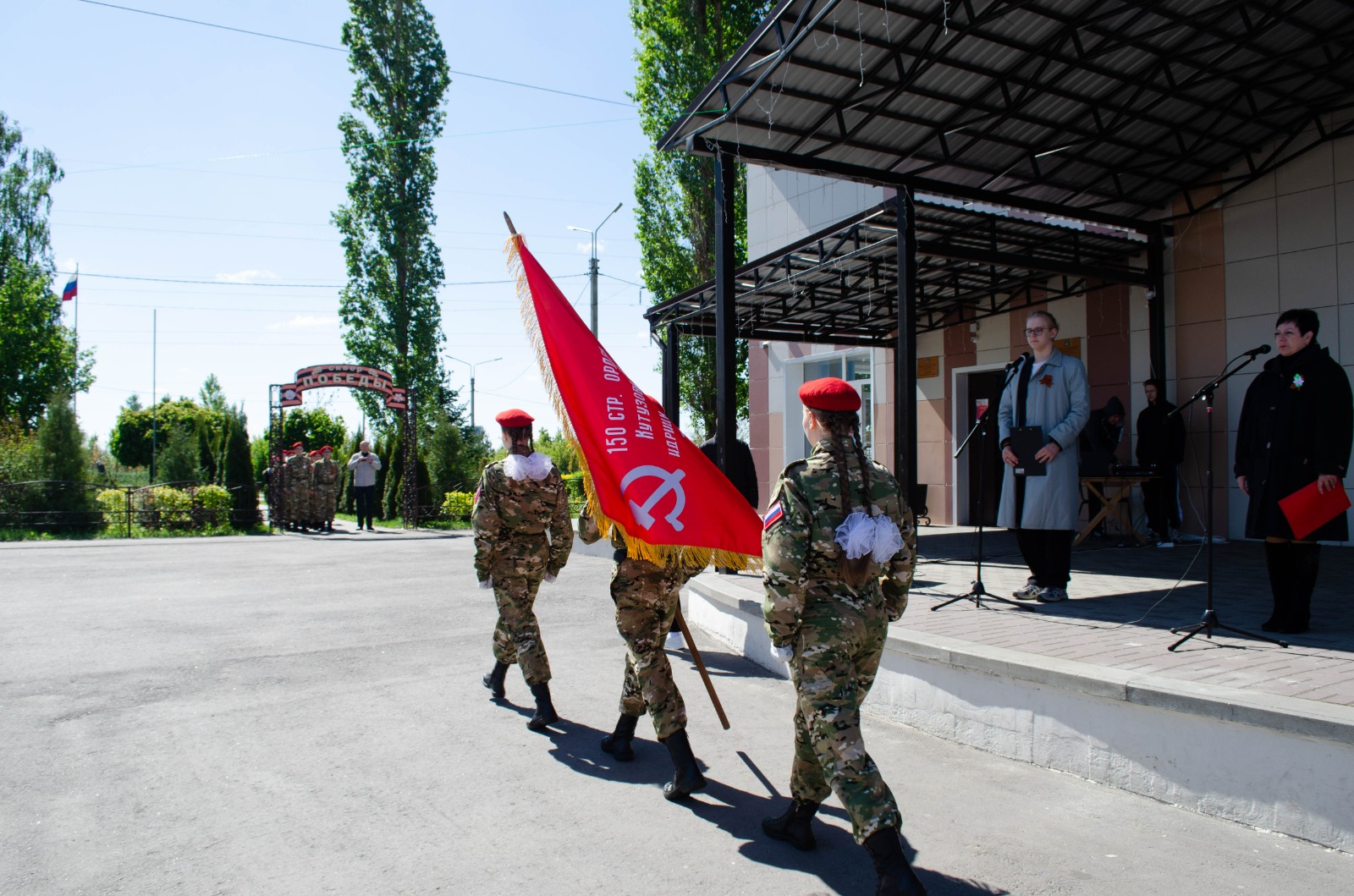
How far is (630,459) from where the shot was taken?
13.6 feet

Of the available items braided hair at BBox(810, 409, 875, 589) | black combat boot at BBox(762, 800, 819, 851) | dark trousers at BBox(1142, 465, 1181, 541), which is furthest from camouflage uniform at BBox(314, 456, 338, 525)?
braided hair at BBox(810, 409, 875, 589)

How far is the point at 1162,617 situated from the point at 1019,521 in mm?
1181

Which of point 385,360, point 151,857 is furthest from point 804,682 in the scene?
point 385,360

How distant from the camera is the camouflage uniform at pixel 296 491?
817 inches

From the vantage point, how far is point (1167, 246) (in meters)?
11.8

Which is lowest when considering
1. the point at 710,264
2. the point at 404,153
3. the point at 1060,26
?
the point at 1060,26

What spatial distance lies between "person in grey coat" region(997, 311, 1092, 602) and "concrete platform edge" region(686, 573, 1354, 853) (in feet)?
6.04

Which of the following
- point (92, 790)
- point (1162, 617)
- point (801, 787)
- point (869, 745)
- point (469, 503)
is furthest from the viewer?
point (469, 503)

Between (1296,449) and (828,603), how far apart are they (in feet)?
12.6

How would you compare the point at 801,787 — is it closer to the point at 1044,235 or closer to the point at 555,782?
the point at 555,782

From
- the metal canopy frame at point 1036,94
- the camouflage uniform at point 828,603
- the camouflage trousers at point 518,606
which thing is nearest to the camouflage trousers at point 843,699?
the camouflage uniform at point 828,603

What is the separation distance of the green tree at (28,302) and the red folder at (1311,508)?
42.3 meters

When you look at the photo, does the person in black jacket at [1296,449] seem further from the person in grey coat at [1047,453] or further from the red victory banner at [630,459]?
the red victory banner at [630,459]

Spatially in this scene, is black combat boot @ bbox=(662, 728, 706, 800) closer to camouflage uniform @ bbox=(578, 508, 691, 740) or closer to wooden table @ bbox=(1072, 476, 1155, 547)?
camouflage uniform @ bbox=(578, 508, 691, 740)
